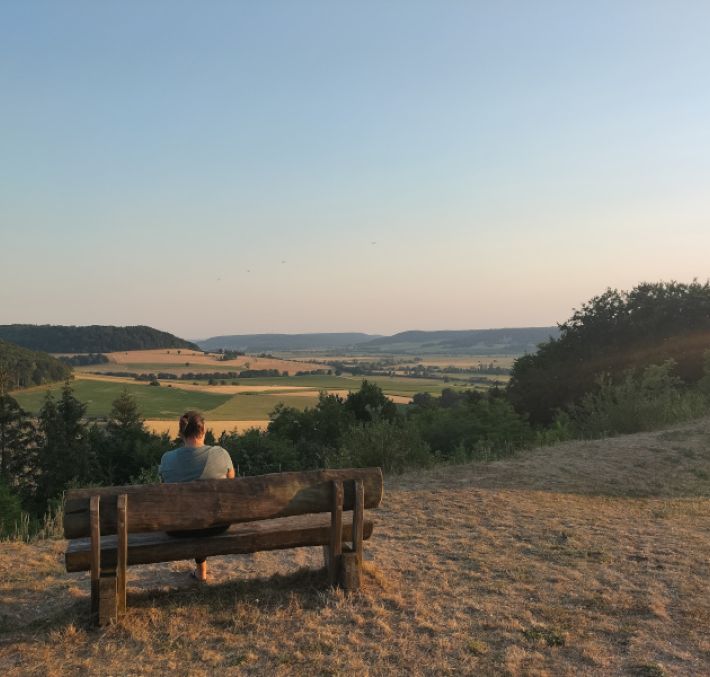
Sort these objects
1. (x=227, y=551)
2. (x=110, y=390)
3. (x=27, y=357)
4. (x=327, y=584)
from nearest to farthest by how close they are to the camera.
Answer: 1. (x=227, y=551)
2. (x=327, y=584)
3. (x=110, y=390)
4. (x=27, y=357)

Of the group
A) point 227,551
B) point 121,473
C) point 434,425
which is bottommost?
point 121,473

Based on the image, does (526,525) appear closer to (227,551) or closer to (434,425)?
(227,551)

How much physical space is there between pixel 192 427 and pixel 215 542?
3.28ft

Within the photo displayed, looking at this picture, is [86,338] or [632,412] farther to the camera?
[86,338]

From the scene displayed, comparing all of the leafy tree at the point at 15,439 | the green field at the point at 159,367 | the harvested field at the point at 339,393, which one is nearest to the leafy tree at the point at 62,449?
the leafy tree at the point at 15,439

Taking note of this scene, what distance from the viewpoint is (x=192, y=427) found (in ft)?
17.4

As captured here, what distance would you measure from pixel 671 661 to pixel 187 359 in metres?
94.8

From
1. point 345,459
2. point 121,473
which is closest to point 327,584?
point 345,459

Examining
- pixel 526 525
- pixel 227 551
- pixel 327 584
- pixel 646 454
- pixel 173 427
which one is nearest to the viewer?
pixel 227 551

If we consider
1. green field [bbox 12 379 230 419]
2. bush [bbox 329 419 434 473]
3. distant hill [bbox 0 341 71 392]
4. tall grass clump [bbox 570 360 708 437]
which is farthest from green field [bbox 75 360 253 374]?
bush [bbox 329 419 434 473]

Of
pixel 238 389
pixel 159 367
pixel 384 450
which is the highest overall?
pixel 384 450

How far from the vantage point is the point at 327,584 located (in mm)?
5277

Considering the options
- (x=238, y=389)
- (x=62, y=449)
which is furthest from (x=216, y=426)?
(x=238, y=389)

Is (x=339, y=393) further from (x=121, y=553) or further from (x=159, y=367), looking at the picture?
(x=121, y=553)
